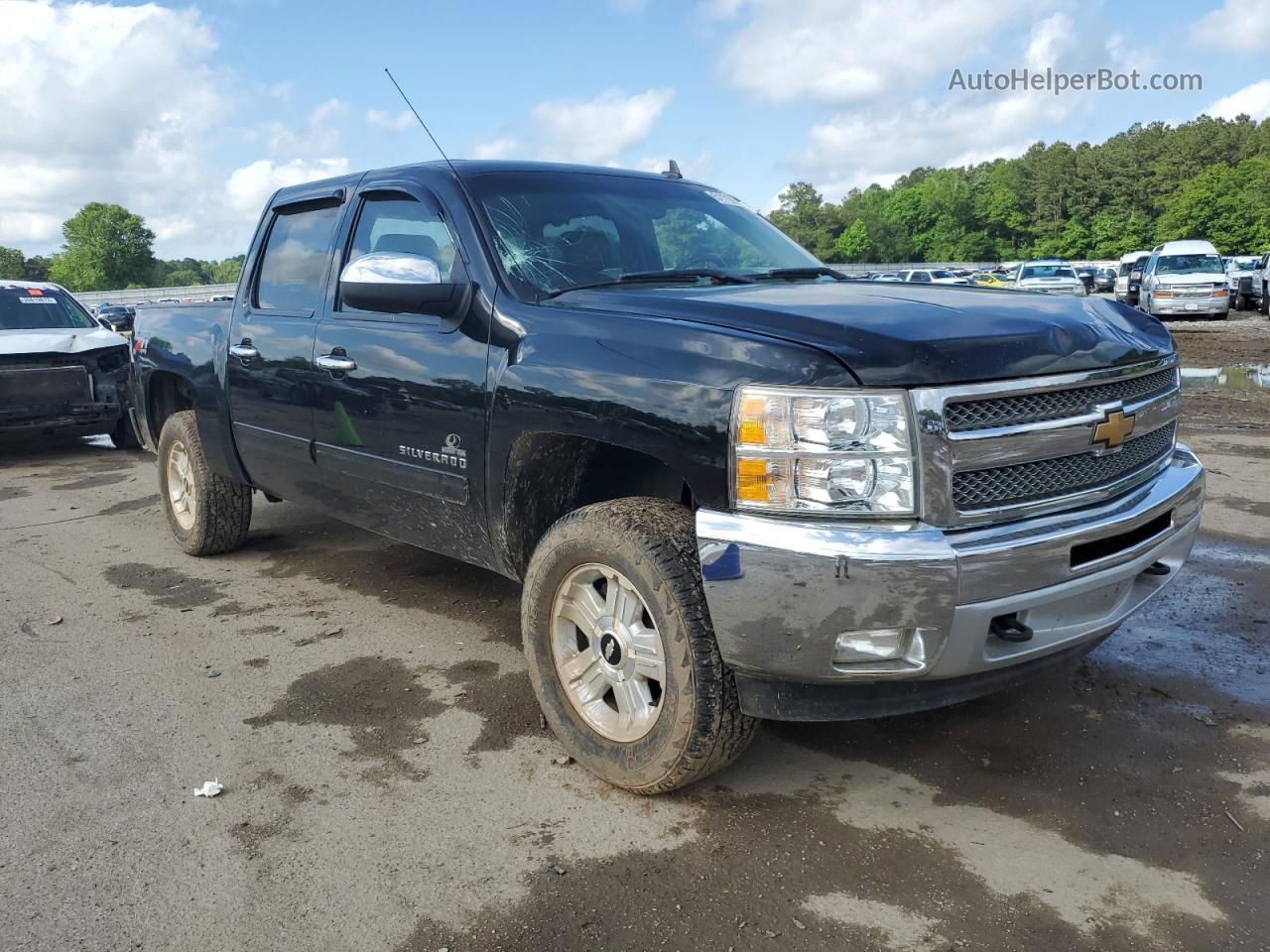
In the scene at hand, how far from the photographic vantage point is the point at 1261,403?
10500 millimetres

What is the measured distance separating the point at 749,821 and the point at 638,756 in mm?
351

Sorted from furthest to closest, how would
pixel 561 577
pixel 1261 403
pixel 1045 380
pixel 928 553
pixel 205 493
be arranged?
pixel 1261 403, pixel 205 493, pixel 561 577, pixel 1045 380, pixel 928 553

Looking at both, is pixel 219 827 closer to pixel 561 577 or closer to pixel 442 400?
pixel 561 577

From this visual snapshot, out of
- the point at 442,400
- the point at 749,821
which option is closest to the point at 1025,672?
the point at 749,821

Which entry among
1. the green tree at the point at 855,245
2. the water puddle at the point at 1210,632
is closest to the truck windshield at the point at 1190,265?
the water puddle at the point at 1210,632

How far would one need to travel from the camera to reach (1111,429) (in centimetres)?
276

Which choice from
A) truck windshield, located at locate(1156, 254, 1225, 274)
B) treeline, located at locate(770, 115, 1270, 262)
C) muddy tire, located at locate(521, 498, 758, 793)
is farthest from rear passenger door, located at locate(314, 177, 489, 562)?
treeline, located at locate(770, 115, 1270, 262)

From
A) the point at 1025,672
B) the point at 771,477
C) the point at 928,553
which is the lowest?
the point at 1025,672

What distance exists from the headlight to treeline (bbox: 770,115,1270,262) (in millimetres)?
81985

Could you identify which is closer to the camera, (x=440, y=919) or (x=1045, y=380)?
(x=440, y=919)

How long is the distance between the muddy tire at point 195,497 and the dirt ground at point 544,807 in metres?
0.95

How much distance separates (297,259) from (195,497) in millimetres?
1692

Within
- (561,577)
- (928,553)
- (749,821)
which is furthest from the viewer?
(561,577)

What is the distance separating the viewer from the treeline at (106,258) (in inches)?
4156
